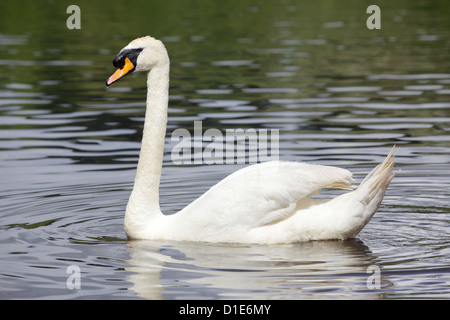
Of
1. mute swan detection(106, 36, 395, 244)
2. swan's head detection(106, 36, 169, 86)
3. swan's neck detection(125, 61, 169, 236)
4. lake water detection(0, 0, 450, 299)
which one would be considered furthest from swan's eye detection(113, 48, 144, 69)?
lake water detection(0, 0, 450, 299)

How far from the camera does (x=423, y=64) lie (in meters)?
22.2

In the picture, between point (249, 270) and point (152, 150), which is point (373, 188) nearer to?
point (249, 270)

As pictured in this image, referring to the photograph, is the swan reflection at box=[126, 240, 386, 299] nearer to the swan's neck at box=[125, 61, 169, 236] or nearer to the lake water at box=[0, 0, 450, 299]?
the lake water at box=[0, 0, 450, 299]

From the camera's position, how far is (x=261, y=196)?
27.8 feet

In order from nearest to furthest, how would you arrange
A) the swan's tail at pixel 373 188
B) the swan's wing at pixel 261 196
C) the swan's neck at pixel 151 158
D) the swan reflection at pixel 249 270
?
1. the swan reflection at pixel 249 270
2. the swan's tail at pixel 373 188
3. the swan's wing at pixel 261 196
4. the swan's neck at pixel 151 158

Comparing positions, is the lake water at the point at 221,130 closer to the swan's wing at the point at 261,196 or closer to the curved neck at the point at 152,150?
the swan's wing at the point at 261,196

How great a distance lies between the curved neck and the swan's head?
9cm

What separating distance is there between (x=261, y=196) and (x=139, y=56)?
1.84m

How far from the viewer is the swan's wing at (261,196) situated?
27.8 feet

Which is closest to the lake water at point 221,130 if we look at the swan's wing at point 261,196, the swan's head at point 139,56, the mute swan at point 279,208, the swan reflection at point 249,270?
the swan reflection at point 249,270

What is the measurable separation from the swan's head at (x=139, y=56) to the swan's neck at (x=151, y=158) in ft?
0.30

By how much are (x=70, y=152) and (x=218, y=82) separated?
707cm

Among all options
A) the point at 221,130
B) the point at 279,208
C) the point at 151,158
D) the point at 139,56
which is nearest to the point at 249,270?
the point at 279,208

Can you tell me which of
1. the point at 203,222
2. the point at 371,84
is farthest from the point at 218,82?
the point at 203,222
